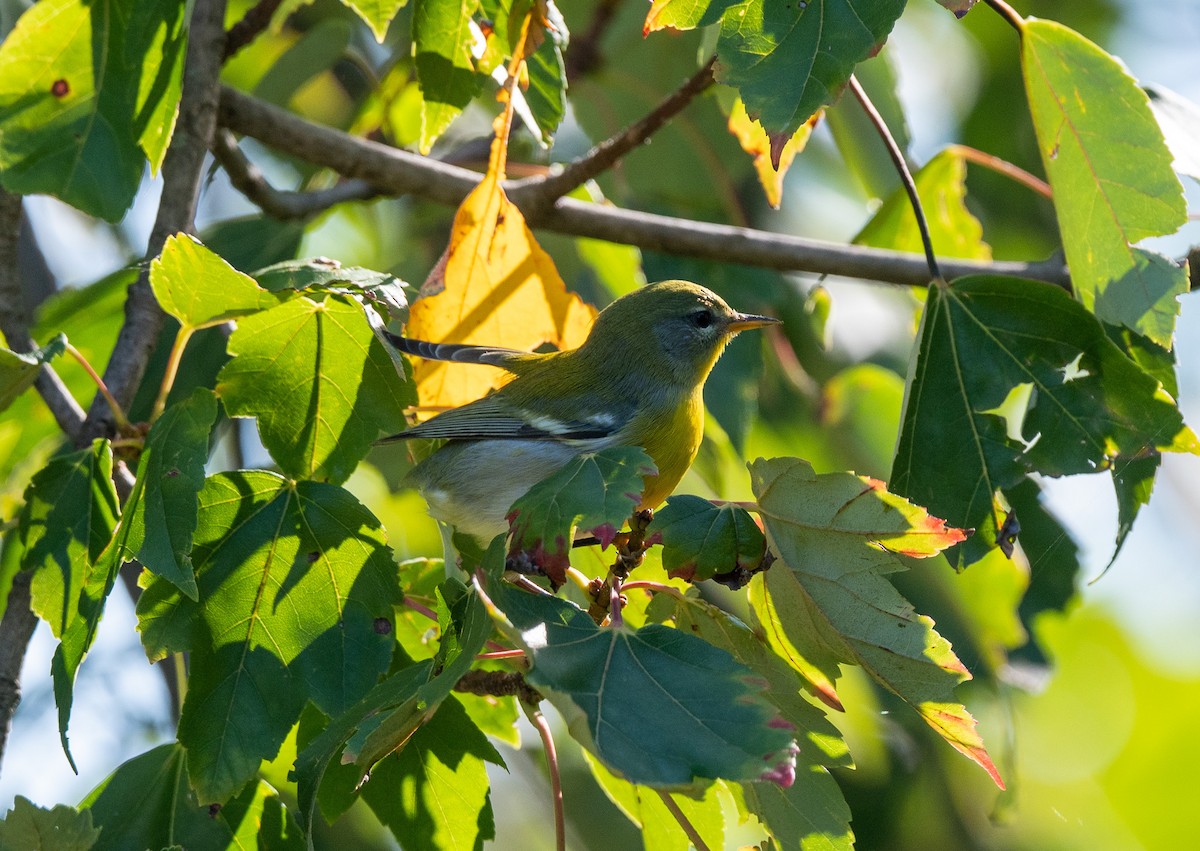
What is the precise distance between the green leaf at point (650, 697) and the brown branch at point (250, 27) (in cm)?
153

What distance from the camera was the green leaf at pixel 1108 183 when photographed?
73.4 inches

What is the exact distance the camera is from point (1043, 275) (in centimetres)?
251

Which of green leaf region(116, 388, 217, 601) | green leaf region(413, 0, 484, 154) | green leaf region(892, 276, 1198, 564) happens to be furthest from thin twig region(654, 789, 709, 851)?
green leaf region(413, 0, 484, 154)

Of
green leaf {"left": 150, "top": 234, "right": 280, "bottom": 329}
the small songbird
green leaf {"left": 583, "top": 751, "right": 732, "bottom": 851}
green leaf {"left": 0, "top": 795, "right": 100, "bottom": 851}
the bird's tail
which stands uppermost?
green leaf {"left": 150, "top": 234, "right": 280, "bottom": 329}

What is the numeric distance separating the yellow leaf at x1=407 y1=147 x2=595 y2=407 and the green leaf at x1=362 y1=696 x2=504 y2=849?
70 cm

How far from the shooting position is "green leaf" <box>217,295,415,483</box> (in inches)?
75.7

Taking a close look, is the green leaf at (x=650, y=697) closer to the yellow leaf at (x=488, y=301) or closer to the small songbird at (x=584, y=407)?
the small songbird at (x=584, y=407)

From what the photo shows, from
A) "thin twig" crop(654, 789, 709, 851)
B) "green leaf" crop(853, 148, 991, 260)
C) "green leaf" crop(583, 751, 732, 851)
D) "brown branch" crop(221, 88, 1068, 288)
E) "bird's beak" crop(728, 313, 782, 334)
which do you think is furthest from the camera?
"green leaf" crop(853, 148, 991, 260)

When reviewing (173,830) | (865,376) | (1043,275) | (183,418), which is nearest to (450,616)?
(183,418)

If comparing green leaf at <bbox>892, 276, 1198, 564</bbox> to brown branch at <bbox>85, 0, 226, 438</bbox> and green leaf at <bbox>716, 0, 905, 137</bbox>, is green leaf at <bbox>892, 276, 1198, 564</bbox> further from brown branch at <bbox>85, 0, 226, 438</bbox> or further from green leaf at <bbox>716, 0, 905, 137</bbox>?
brown branch at <bbox>85, 0, 226, 438</bbox>

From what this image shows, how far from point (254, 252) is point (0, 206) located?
0.97 m

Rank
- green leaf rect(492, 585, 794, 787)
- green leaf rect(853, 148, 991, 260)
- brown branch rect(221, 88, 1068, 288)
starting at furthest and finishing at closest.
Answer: green leaf rect(853, 148, 991, 260) < brown branch rect(221, 88, 1068, 288) < green leaf rect(492, 585, 794, 787)

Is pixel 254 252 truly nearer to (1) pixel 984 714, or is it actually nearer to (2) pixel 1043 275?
(2) pixel 1043 275

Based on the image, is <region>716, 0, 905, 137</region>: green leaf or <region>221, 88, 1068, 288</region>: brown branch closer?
<region>716, 0, 905, 137</region>: green leaf
